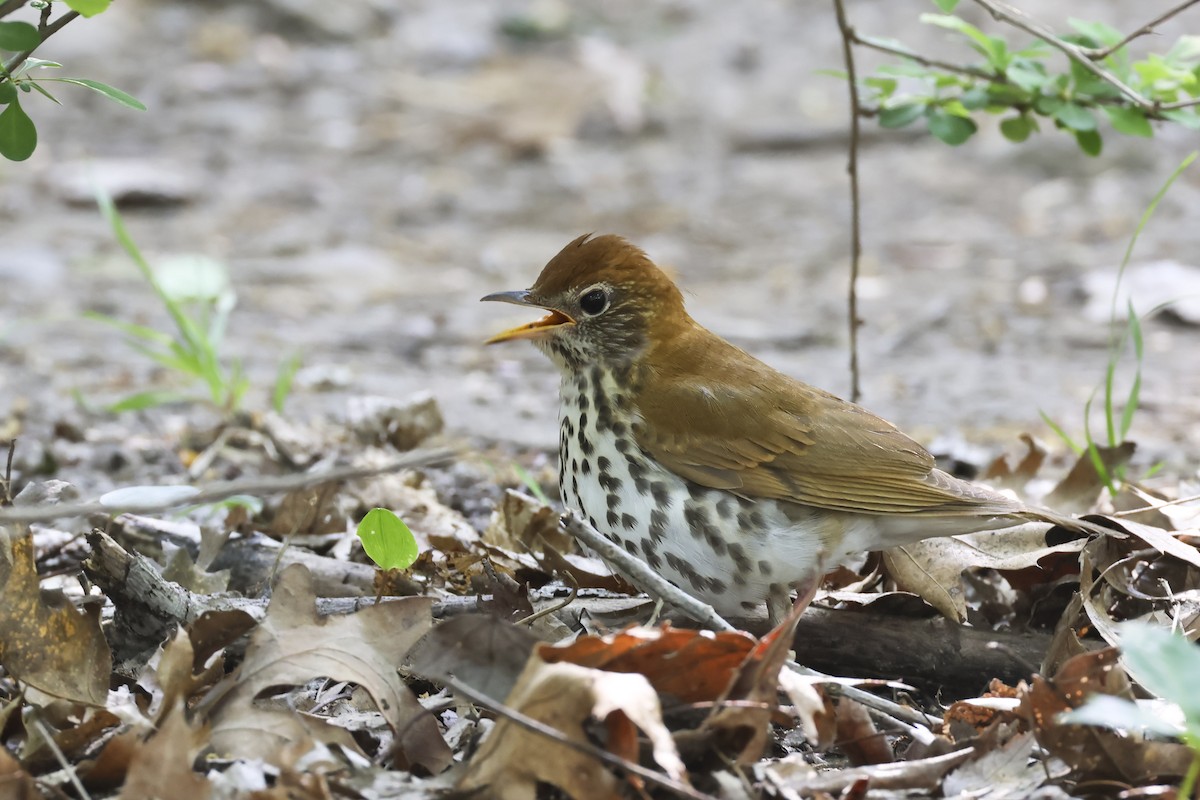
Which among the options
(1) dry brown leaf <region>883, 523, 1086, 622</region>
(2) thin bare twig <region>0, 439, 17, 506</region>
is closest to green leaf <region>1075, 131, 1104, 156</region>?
(1) dry brown leaf <region>883, 523, 1086, 622</region>

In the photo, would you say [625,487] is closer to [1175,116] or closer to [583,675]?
[583,675]

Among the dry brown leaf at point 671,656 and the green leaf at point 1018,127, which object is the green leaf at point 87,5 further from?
the green leaf at point 1018,127

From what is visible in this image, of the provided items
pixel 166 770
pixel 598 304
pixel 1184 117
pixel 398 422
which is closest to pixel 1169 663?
pixel 166 770

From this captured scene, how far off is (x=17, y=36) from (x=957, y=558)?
2.53 metres

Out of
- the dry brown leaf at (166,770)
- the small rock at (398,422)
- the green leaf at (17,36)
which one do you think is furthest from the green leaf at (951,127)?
the dry brown leaf at (166,770)

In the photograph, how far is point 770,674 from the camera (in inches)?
101

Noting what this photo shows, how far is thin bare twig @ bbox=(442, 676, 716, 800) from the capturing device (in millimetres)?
2303

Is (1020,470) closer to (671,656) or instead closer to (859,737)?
(859,737)

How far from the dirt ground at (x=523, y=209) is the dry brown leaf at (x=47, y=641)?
225 centimetres

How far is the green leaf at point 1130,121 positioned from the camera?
4.02m

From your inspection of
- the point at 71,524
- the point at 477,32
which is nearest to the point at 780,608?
the point at 71,524

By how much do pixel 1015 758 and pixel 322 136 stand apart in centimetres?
943

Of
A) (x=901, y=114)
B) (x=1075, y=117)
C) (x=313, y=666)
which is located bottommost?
(x=313, y=666)

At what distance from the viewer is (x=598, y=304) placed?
4031 mm
